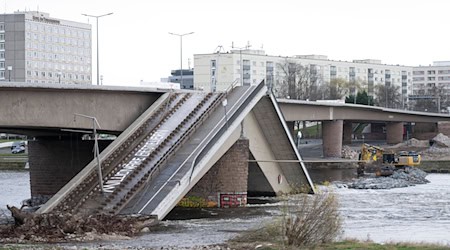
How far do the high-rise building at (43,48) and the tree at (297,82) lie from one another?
33.8 m

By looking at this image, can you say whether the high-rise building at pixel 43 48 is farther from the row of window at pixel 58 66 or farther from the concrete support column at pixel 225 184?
the concrete support column at pixel 225 184

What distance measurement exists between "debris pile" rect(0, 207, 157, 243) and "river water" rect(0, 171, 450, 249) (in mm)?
1268

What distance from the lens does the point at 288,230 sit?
115ft

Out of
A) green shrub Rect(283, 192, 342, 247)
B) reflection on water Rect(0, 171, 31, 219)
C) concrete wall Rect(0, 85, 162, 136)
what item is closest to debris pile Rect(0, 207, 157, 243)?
concrete wall Rect(0, 85, 162, 136)

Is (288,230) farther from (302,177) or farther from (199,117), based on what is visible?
(302,177)

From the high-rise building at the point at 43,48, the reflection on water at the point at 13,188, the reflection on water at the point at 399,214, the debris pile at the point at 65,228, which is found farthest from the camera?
the high-rise building at the point at 43,48

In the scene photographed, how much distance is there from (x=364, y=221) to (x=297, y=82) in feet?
459

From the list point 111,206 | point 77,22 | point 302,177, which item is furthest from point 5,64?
point 111,206

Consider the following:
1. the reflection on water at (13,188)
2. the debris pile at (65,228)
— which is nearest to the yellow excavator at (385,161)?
the reflection on water at (13,188)

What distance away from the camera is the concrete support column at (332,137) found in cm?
11062

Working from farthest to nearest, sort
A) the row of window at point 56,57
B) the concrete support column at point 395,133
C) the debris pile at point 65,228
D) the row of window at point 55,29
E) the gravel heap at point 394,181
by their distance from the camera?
1. the row of window at point 56,57
2. the row of window at point 55,29
3. the concrete support column at point 395,133
4. the gravel heap at point 394,181
5. the debris pile at point 65,228

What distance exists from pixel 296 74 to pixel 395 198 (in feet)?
403

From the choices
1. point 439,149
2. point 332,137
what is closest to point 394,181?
point 332,137

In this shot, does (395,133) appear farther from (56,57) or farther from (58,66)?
(58,66)
